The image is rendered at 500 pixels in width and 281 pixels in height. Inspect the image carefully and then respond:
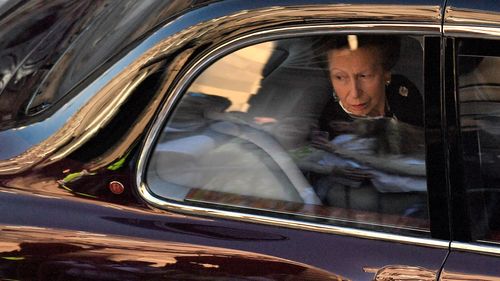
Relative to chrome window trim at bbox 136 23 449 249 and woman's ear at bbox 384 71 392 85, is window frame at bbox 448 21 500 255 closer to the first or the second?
chrome window trim at bbox 136 23 449 249

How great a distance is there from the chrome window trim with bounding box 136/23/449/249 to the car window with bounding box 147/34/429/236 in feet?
0.06

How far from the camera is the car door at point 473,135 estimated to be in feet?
7.86

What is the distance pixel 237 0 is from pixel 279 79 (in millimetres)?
235

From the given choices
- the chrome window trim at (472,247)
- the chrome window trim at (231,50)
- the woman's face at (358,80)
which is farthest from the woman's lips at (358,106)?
the chrome window trim at (472,247)

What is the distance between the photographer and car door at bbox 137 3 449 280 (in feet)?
8.10

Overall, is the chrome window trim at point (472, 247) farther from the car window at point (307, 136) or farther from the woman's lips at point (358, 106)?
the woman's lips at point (358, 106)

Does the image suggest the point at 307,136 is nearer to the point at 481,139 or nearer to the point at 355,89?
the point at 355,89

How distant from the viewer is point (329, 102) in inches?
102

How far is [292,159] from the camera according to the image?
2.65m

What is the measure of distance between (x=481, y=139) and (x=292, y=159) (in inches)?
18.5

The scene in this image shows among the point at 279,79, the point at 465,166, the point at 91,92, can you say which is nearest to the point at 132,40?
the point at 91,92

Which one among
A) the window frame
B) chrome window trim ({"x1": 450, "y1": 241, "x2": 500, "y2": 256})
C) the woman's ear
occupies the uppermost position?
the woman's ear

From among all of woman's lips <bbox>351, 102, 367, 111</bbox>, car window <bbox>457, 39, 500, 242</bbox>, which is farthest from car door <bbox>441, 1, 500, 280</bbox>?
woman's lips <bbox>351, 102, 367, 111</bbox>

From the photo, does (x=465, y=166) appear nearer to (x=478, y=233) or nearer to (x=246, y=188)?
(x=478, y=233)
